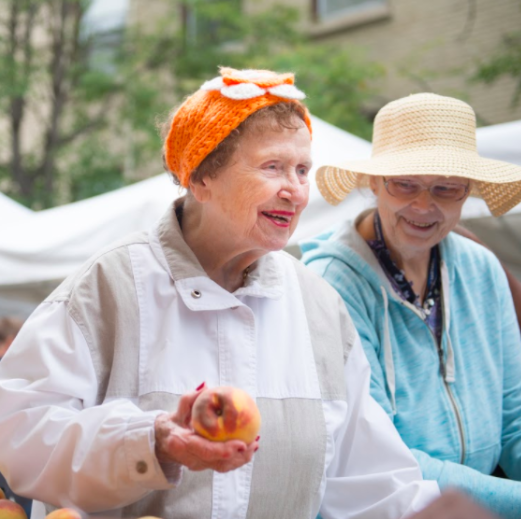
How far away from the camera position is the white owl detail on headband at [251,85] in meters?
1.94

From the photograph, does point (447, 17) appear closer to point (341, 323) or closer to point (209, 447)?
point (341, 323)

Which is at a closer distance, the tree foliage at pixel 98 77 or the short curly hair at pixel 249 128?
the short curly hair at pixel 249 128

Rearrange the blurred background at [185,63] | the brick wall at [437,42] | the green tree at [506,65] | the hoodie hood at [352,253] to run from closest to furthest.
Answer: the hoodie hood at [352,253] → the green tree at [506,65] → the brick wall at [437,42] → the blurred background at [185,63]

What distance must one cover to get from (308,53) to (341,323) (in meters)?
7.81

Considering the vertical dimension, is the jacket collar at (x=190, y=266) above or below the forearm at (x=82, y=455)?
above

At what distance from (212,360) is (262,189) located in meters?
0.44

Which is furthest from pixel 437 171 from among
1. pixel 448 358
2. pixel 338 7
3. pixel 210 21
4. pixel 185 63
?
pixel 210 21

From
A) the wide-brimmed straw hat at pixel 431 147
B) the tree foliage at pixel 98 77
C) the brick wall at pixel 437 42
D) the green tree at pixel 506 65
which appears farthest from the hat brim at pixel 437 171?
the tree foliage at pixel 98 77

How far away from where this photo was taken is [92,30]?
11.4 meters

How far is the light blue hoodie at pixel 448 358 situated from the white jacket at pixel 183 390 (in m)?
0.31

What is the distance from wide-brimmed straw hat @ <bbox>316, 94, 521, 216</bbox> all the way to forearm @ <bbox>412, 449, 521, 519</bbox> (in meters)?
0.94

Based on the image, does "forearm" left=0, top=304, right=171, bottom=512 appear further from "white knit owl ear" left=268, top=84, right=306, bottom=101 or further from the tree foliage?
the tree foliage

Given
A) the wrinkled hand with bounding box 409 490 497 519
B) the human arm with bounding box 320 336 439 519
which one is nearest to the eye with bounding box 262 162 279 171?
the human arm with bounding box 320 336 439 519

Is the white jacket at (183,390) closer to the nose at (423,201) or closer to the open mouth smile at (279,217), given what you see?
the open mouth smile at (279,217)
